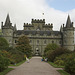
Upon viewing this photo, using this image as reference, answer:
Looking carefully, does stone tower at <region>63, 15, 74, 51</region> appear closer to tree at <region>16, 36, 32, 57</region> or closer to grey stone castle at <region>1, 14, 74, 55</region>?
grey stone castle at <region>1, 14, 74, 55</region>

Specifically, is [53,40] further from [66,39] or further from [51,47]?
[51,47]

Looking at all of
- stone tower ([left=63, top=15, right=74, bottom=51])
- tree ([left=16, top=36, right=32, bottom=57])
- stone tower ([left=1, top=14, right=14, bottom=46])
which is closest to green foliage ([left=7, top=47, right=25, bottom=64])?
tree ([left=16, top=36, right=32, bottom=57])

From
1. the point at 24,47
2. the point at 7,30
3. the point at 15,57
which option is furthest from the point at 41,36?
the point at 15,57

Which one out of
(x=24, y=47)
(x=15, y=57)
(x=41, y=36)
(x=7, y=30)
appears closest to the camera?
(x=15, y=57)

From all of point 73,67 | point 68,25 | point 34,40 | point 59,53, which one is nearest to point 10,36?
point 34,40

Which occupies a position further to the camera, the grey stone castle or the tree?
the grey stone castle

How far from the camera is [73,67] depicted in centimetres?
1248

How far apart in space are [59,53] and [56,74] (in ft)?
51.1

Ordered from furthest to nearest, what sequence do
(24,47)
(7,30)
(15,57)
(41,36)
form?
(41,36) < (7,30) < (24,47) < (15,57)

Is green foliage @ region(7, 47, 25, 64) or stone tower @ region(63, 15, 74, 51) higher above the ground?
stone tower @ region(63, 15, 74, 51)

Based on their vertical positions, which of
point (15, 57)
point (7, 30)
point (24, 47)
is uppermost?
point (7, 30)

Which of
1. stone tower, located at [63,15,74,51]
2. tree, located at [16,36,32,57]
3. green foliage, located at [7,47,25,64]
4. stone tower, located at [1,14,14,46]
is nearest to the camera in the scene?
green foliage, located at [7,47,25,64]

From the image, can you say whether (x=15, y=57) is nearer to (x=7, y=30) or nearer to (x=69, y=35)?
(x=7, y=30)

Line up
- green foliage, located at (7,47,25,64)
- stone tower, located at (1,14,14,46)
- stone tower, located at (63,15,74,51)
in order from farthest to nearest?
stone tower, located at (63,15,74,51) → stone tower, located at (1,14,14,46) → green foliage, located at (7,47,25,64)
